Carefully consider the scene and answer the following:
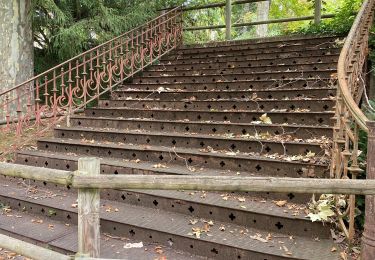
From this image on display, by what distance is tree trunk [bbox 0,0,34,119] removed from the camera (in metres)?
7.55

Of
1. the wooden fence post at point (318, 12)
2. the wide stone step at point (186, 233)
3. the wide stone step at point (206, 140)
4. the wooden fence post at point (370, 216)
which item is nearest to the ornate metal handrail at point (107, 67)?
the wide stone step at point (206, 140)

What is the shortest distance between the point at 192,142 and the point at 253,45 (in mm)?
4209

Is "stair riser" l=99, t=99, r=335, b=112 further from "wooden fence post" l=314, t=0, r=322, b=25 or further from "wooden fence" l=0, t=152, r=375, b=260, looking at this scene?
"wooden fence post" l=314, t=0, r=322, b=25

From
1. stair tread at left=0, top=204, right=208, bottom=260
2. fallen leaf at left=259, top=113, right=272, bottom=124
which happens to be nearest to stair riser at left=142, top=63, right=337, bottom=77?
fallen leaf at left=259, top=113, right=272, bottom=124

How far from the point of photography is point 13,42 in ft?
25.0

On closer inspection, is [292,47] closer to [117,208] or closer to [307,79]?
[307,79]

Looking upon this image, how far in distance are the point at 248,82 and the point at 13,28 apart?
16.1 feet

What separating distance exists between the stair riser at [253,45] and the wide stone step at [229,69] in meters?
1.08

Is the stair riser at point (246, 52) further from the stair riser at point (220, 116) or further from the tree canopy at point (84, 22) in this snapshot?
the stair riser at point (220, 116)

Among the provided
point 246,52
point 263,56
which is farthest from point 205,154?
point 246,52

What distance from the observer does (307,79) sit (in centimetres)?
592

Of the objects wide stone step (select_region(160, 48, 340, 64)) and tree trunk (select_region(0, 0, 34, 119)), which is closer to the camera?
wide stone step (select_region(160, 48, 340, 64))

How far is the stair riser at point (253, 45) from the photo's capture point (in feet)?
24.4

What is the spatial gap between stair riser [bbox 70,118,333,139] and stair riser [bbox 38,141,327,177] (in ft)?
2.38
